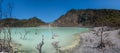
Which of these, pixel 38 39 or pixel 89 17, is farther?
pixel 89 17

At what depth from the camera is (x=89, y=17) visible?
105500mm

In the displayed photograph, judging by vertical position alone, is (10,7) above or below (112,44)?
above

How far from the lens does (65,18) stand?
5300 inches

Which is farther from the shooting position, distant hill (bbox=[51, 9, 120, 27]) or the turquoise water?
distant hill (bbox=[51, 9, 120, 27])

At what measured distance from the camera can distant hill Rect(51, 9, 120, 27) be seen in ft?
281

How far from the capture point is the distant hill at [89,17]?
8579cm

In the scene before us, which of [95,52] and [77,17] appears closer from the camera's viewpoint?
[95,52]

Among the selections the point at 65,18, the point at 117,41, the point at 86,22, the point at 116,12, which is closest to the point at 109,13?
the point at 116,12

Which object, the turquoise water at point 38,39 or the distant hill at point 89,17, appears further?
the distant hill at point 89,17

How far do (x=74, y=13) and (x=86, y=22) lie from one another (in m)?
18.5

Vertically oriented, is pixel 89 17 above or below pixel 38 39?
above

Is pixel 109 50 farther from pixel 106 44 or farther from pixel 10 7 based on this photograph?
pixel 10 7

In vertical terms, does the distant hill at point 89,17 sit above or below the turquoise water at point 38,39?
Result: above

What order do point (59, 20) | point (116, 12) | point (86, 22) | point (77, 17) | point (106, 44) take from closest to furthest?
1. point (106, 44)
2. point (116, 12)
3. point (86, 22)
4. point (77, 17)
5. point (59, 20)
